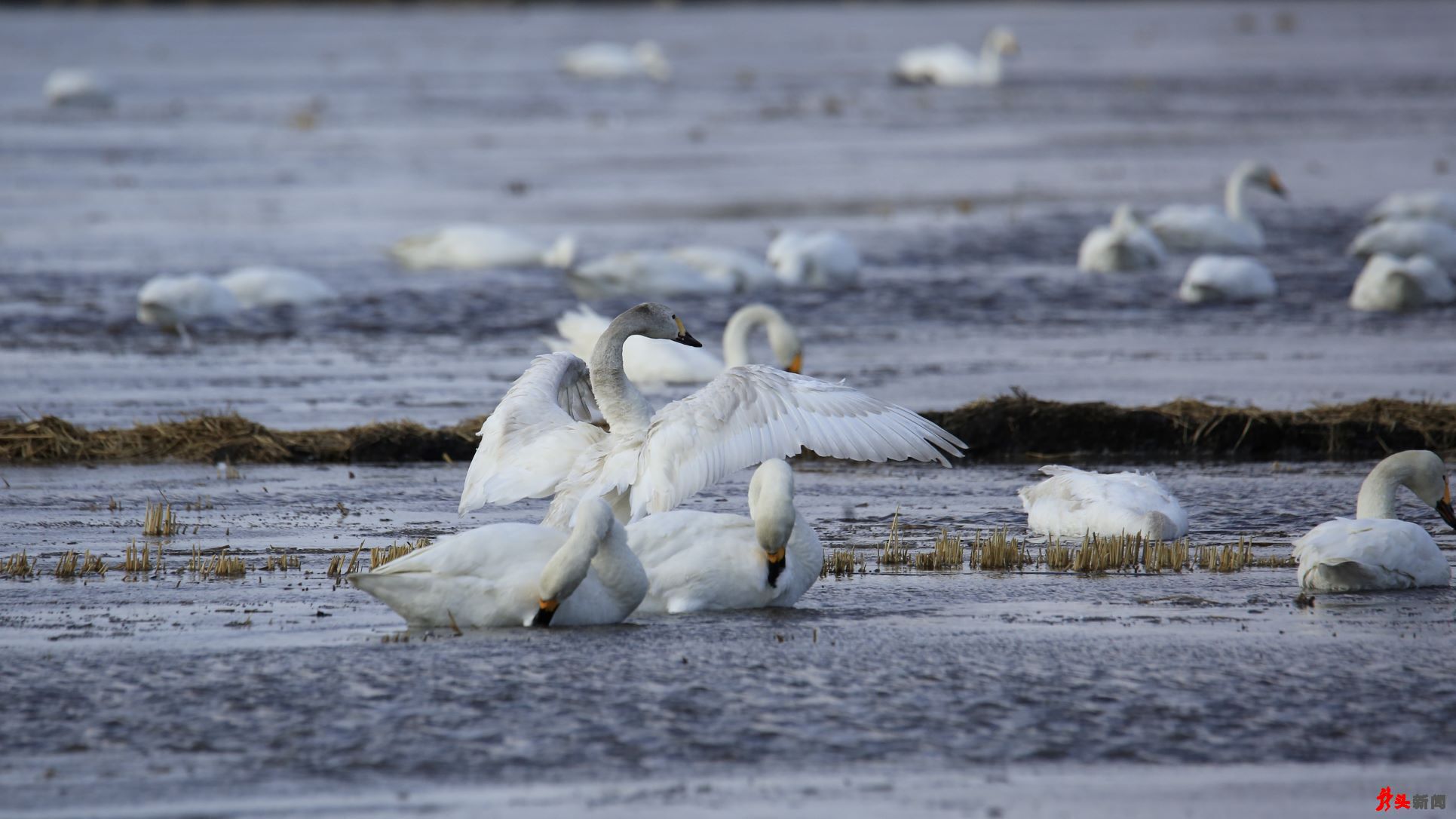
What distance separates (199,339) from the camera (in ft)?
53.6

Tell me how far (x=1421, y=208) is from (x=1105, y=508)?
1341 cm

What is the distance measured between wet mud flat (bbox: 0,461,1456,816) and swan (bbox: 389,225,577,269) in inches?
432

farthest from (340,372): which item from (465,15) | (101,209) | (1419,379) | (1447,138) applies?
(465,15)

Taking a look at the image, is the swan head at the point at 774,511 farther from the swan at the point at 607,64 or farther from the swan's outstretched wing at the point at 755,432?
the swan at the point at 607,64

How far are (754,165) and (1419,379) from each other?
16308 mm

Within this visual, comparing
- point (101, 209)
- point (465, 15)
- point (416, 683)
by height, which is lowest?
point (416, 683)

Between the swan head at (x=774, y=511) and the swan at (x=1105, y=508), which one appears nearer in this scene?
the swan head at (x=774, y=511)

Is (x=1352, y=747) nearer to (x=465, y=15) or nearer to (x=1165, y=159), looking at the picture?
(x=1165, y=159)

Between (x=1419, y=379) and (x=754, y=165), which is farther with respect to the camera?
(x=754, y=165)

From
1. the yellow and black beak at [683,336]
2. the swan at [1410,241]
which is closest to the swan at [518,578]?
the yellow and black beak at [683,336]

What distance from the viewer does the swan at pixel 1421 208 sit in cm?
2083

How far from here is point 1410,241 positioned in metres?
19.0

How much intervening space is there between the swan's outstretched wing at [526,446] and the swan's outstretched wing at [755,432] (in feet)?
1.01

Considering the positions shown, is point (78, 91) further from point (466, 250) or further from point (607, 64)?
point (466, 250)
